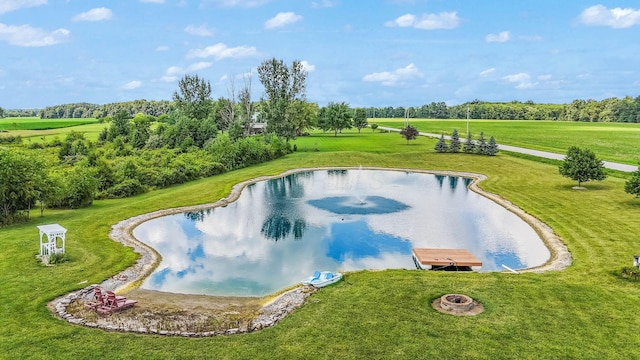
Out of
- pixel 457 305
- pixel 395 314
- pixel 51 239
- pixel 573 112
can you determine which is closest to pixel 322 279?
pixel 395 314

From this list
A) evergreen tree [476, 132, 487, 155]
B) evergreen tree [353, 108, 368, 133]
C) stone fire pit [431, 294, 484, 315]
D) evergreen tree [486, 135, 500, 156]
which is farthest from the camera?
evergreen tree [353, 108, 368, 133]

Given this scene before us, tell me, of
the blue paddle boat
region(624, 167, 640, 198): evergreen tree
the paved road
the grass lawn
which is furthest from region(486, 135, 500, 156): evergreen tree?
the blue paddle boat

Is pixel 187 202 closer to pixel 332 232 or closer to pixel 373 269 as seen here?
pixel 332 232

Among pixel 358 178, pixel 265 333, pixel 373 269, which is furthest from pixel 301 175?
pixel 265 333

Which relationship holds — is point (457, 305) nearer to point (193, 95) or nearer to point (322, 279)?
point (322, 279)

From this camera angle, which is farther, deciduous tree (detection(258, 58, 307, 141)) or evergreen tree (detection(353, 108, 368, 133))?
evergreen tree (detection(353, 108, 368, 133))

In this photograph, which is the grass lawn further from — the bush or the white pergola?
the bush
